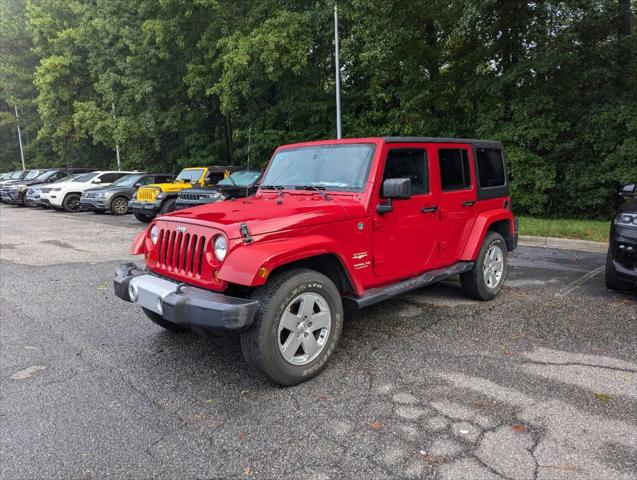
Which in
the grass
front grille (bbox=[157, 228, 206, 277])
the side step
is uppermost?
front grille (bbox=[157, 228, 206, 277])

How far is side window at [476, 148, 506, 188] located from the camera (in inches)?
218

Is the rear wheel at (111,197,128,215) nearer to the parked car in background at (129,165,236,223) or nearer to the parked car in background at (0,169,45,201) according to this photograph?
the parked car in background at (129,165,236,223)

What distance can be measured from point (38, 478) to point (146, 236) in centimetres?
218

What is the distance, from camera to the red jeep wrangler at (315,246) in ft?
10.8

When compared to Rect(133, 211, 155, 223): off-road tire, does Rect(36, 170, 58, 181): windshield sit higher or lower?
higher

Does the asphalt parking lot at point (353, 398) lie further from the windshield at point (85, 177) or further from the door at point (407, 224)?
the windshield at point (85, 177)

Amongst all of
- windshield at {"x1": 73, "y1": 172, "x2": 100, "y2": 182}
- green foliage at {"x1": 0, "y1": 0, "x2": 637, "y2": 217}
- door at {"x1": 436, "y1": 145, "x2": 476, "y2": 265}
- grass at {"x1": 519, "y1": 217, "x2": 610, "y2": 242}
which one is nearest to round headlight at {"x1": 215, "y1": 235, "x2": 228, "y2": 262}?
door at {"x1": 436, "y1": 145, "x2": 476, "y2": 265}

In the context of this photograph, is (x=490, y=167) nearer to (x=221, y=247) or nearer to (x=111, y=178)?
(x=221, y=247)

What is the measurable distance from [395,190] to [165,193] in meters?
11.0

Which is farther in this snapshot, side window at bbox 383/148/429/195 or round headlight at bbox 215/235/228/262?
side window at bbox 383/148/429/195

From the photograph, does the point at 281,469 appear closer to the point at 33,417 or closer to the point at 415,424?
the point at 415,424

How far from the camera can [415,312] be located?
5.16 m

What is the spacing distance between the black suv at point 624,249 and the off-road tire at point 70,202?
19.2 metres

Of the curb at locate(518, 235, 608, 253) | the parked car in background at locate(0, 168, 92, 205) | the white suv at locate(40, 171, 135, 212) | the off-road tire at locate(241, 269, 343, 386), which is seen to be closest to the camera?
the off-road tire at locate(241, 269, 343, 386)
